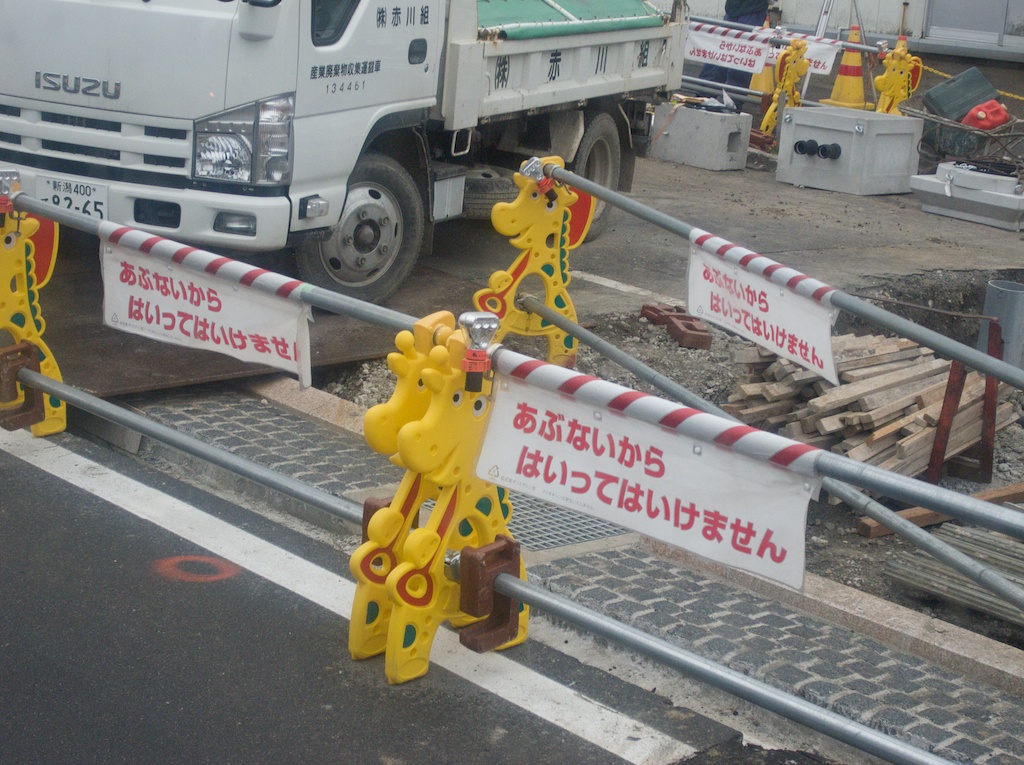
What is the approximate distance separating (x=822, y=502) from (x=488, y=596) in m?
3.94

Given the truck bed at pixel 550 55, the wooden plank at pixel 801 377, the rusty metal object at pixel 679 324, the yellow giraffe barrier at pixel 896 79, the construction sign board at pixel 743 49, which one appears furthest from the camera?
the construction sign board at pixel 743 49

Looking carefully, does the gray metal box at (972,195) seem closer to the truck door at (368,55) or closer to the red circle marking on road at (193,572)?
the truck door at (368,55)

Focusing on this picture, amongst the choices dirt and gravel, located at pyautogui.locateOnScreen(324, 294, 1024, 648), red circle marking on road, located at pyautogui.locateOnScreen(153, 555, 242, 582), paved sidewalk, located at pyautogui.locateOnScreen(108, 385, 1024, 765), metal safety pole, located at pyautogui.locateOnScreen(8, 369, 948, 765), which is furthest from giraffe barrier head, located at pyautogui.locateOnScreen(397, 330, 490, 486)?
dirt and gravel, located at pyautogui.locateOnScreen(324, 294, 1024, 648)

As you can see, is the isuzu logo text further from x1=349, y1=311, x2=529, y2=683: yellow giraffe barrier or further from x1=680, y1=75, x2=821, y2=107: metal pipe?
x1=680, y1=75, x2=821, y2=107: metal pipe

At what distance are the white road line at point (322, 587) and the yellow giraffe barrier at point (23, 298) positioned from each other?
0.16m

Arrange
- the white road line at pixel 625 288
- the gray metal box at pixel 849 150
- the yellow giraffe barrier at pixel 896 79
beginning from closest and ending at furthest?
the white road line at pixel 625 288, the gray metal box at pixel 849 150, the yellow giraffe barrier at pixel 896 79

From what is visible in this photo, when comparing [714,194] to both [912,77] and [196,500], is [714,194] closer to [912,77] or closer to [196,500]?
[912,77]

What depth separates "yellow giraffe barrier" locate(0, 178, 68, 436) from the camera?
18.2 feet

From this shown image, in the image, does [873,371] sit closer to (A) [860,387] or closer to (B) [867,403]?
(A) [860,387]

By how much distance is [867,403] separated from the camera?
6957 millimetres

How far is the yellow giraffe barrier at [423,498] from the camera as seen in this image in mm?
3639

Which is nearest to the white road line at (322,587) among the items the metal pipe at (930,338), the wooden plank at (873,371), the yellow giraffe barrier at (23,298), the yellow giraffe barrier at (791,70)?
the yellow giraffe barrier at (23,298)

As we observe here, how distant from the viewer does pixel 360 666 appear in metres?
3.96

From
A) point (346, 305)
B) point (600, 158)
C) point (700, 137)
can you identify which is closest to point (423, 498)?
point (346, 305)
